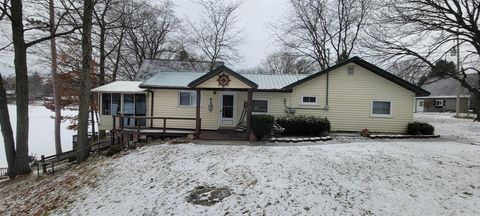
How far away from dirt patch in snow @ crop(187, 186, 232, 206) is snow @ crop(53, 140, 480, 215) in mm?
149

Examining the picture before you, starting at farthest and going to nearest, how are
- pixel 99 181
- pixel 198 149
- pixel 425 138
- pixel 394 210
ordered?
pixel 425 138
pixel 198 149
pixel 99 181
pixel 394 210

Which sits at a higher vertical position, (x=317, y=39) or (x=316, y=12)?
(x=316, y=12)

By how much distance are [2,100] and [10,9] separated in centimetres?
377

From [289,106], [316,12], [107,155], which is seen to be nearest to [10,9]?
[107,155]

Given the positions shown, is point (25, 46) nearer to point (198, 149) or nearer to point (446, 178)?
point (198, 149)

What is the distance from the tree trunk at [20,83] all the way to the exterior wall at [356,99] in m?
12.5

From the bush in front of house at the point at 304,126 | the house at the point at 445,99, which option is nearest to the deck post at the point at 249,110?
the bush in front of house at the point at 304,126

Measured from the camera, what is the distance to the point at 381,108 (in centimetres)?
1633

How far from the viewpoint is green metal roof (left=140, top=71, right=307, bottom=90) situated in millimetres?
16562

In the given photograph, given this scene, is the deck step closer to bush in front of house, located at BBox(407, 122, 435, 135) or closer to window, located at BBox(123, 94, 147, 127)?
bush in front of house, located at BBox(407, 122, 435, 135)

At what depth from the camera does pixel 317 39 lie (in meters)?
34.7

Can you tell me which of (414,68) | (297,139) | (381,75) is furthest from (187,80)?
(414,68)

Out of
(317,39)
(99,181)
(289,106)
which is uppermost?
(317,39)

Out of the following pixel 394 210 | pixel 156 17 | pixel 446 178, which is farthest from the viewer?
pixel 156 17
